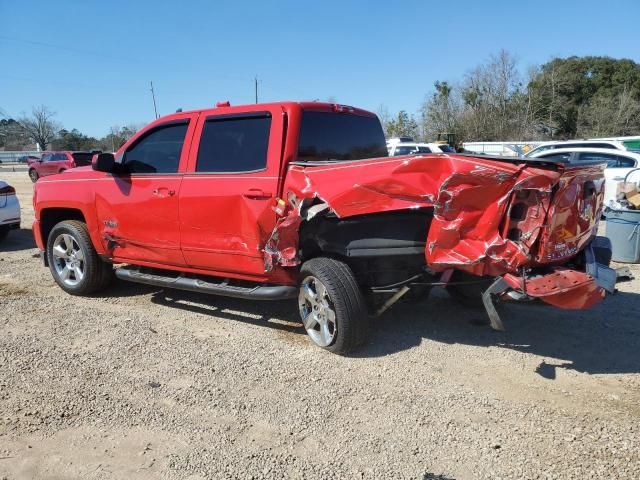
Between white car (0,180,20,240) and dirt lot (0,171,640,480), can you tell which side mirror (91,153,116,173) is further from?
white car (0,180,20,240)

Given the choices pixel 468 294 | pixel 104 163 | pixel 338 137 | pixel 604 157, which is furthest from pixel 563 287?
pixel 604 157

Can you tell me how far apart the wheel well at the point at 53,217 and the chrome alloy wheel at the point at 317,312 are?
3.25 m

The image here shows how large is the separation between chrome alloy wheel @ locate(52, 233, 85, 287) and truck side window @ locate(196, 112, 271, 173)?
218 centimetres

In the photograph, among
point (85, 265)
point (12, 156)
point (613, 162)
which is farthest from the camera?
point (12, 156)

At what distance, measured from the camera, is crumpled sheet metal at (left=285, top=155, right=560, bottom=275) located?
343 centimetres

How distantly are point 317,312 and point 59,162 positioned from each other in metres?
26.0

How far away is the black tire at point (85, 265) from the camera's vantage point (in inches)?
233

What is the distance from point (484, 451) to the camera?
3.02 m

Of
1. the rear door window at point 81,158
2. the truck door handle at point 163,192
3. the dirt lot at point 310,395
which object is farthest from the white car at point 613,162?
the rear door window at point 81,158

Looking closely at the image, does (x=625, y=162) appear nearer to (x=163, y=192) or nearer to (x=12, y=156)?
(x=163, y=192)

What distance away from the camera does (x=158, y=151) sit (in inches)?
210

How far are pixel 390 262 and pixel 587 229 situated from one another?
152cm

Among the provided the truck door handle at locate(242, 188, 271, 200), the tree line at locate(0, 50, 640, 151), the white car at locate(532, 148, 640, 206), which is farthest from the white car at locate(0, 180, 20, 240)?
the tree line at locate(0, 50, 640, 151)

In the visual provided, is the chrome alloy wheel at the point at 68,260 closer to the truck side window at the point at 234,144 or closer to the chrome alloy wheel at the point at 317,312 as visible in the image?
the truck side window at the point at 234,144
